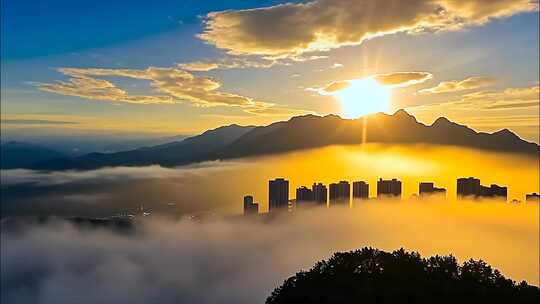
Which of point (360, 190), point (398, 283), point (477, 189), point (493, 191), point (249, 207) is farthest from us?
point (249, 207)

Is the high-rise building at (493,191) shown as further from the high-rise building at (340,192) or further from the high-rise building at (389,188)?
the high-rise building at (340,192)

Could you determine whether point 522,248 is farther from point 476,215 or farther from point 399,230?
point 399,230

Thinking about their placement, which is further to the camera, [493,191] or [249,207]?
[249,207]

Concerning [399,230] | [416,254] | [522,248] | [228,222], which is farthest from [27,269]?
[522,248]

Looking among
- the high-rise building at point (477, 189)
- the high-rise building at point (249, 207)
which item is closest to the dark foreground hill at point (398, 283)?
the high-rise building at point (477, 189)

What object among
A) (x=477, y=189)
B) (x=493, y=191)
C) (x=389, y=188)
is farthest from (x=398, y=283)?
(x=493, y=191)

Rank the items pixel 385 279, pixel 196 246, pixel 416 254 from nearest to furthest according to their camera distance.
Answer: pixel 385 279, pixel 416 254, pixel 196 246

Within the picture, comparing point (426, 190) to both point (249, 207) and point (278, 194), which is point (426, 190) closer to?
point (278, 194)
